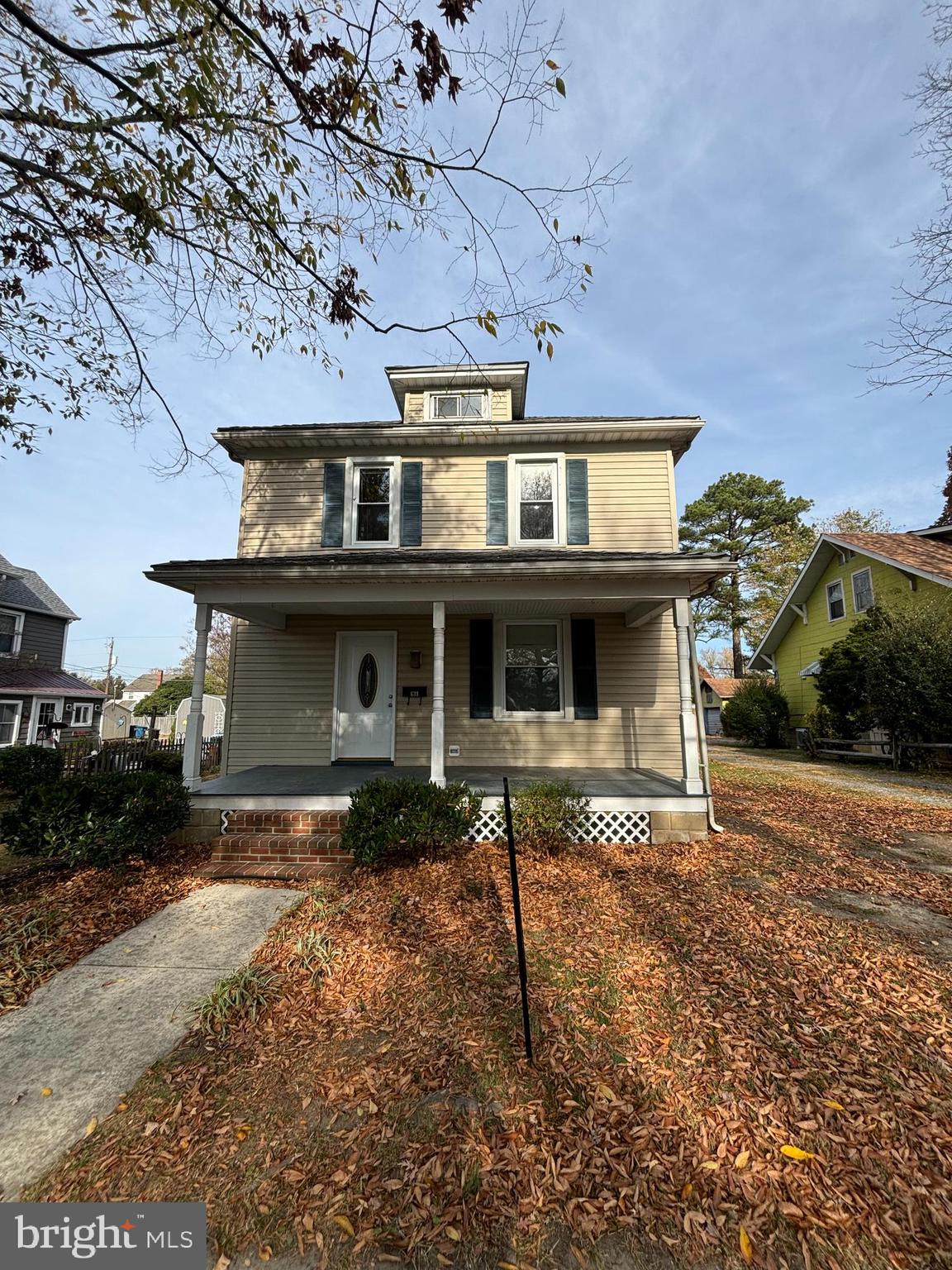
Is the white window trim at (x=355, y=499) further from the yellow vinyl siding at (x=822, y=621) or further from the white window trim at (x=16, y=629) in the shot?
the white window trim at (x=16, y=629)

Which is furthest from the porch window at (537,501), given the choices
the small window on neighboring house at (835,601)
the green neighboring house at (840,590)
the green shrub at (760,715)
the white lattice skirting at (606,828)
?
the green shrub at (760,715)

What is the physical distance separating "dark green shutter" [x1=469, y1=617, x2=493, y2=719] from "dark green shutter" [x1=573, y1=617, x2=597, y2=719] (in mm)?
1421

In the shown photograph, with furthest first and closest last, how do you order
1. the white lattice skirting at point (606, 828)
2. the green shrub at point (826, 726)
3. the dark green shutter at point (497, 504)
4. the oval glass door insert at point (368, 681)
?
1. the green shrub at point (826, 726)
2. the dark green shutter at point (497, 504)
3. the oval glass door insert at point (368, 681)
4. the white lattice skirting at point (606, 828)

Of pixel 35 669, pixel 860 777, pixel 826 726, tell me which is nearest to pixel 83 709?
pixel 35 669

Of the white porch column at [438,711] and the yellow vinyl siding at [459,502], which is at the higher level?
the yellow vinyl siding at [459,502]

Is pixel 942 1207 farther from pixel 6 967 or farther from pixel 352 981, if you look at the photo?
pixel 6 967

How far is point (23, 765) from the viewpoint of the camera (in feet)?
32.2

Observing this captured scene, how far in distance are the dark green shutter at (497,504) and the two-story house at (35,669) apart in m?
19.2

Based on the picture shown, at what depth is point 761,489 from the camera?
89.3 ft

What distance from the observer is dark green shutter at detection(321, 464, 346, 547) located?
29.8 ft

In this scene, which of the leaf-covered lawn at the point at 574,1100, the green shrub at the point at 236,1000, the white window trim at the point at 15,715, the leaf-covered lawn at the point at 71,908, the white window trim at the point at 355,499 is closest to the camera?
the leaf-covered lawn at the point at 574,1100

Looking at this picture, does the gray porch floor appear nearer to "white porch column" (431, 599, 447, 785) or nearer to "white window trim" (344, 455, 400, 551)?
"white porch column" (431, 599, 447, 785)

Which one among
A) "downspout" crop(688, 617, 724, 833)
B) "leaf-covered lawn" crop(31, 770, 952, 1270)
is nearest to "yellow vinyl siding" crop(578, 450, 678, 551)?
"downspout" crop(688, 617, 724, 833)

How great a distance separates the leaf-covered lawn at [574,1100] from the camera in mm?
1943
